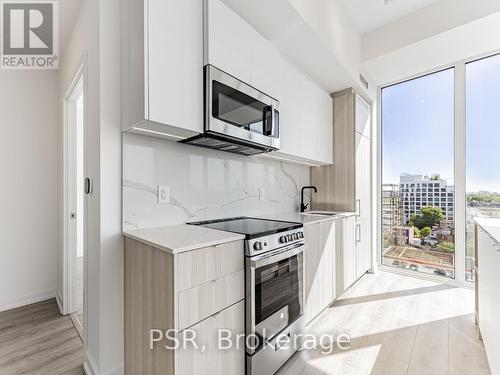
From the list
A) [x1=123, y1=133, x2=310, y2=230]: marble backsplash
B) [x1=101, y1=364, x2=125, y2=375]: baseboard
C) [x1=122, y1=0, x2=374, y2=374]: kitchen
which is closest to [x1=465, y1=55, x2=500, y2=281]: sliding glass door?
[x1=122, y1=0, x2=374, y2=374]: kitchen

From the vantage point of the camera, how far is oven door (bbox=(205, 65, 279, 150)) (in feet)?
5.14

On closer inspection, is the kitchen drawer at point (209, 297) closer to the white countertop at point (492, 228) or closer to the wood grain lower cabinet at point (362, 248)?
the white countertop at point (492, 228)

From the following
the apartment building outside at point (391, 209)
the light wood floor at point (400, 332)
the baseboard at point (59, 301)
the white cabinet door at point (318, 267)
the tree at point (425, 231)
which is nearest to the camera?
the light wood floor at point (400, 332)

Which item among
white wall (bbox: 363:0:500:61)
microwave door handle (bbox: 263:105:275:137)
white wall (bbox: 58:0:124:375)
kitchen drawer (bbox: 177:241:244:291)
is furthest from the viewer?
white wall (bbox: 363:0:500:61)

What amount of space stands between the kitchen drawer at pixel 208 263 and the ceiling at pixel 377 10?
2.81 meters

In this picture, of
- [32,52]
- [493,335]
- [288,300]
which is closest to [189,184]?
[288,300]

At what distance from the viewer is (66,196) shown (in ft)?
8.13

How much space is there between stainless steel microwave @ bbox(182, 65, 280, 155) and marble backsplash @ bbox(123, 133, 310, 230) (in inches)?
5.7

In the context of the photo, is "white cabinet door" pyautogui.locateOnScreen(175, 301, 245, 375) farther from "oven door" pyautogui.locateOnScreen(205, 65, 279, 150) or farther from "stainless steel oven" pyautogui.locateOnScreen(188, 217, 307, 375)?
"oven door" pyautogui.locateOnScreen(205, 65, 279, 150)

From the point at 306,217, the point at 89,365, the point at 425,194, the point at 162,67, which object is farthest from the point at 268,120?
the point at 425,194

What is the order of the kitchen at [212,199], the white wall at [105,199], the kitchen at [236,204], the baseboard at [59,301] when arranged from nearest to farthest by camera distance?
1. the kitchen at [212,199]
2. the kitchen at [236,204]
3. the white wall at [105,199]
4. the baseboard at [59,301]

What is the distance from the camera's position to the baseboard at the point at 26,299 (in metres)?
2.54

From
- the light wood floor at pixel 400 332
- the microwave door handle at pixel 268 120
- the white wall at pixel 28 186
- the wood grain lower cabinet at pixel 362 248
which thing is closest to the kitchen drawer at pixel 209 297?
the light wood floor at pixel 400 332

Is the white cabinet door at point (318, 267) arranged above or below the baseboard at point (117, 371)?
above
